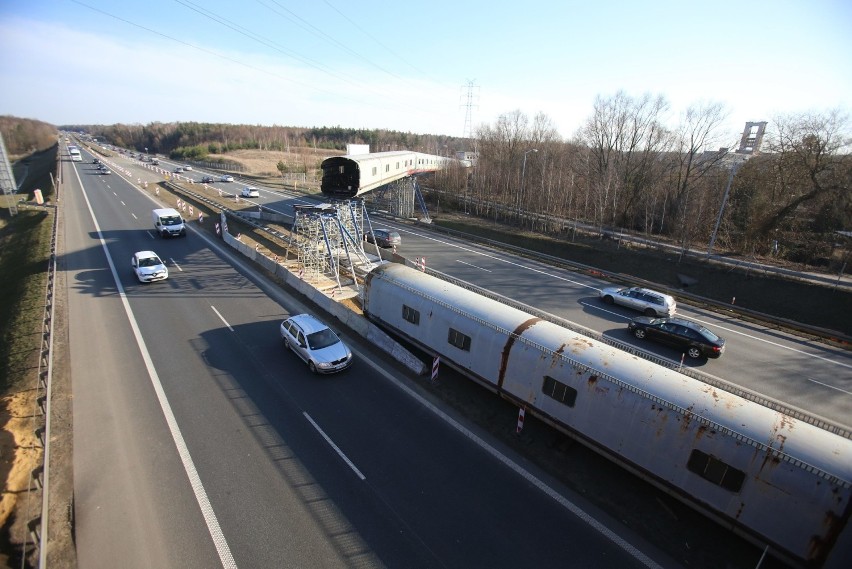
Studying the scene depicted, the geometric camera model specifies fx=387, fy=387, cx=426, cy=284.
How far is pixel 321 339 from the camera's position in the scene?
14.9 m

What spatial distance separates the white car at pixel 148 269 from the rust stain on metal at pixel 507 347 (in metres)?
20.3

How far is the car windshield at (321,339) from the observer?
14584 mm

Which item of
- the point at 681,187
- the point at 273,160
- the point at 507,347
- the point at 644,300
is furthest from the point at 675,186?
the point at 273,160

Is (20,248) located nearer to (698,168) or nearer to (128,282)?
(128,282)

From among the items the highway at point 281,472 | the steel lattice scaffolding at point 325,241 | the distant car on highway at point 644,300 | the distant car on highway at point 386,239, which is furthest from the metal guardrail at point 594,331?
the distant car on highway at point 386,239

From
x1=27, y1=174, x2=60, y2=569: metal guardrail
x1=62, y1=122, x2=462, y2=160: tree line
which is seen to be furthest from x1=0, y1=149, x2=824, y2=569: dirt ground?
x1=62, y1=122, x2=462, y2=160: tree line

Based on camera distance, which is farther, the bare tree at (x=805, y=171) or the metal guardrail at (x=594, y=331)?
the bare tree at (x=805, y=171)

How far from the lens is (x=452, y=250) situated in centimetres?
3603

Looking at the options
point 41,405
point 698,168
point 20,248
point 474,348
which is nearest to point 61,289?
point 41,405

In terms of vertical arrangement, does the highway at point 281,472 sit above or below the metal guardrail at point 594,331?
below

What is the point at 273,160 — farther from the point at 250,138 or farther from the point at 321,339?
the point at 321,339

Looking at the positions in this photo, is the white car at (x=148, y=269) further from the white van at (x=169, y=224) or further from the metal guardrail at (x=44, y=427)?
the white van at (x=169, y=224)

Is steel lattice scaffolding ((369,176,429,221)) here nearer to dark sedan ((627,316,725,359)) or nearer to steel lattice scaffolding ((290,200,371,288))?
steel lattice scaffolding ((290,200,371,288))

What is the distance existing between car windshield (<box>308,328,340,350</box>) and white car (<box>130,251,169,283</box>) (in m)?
13.3
